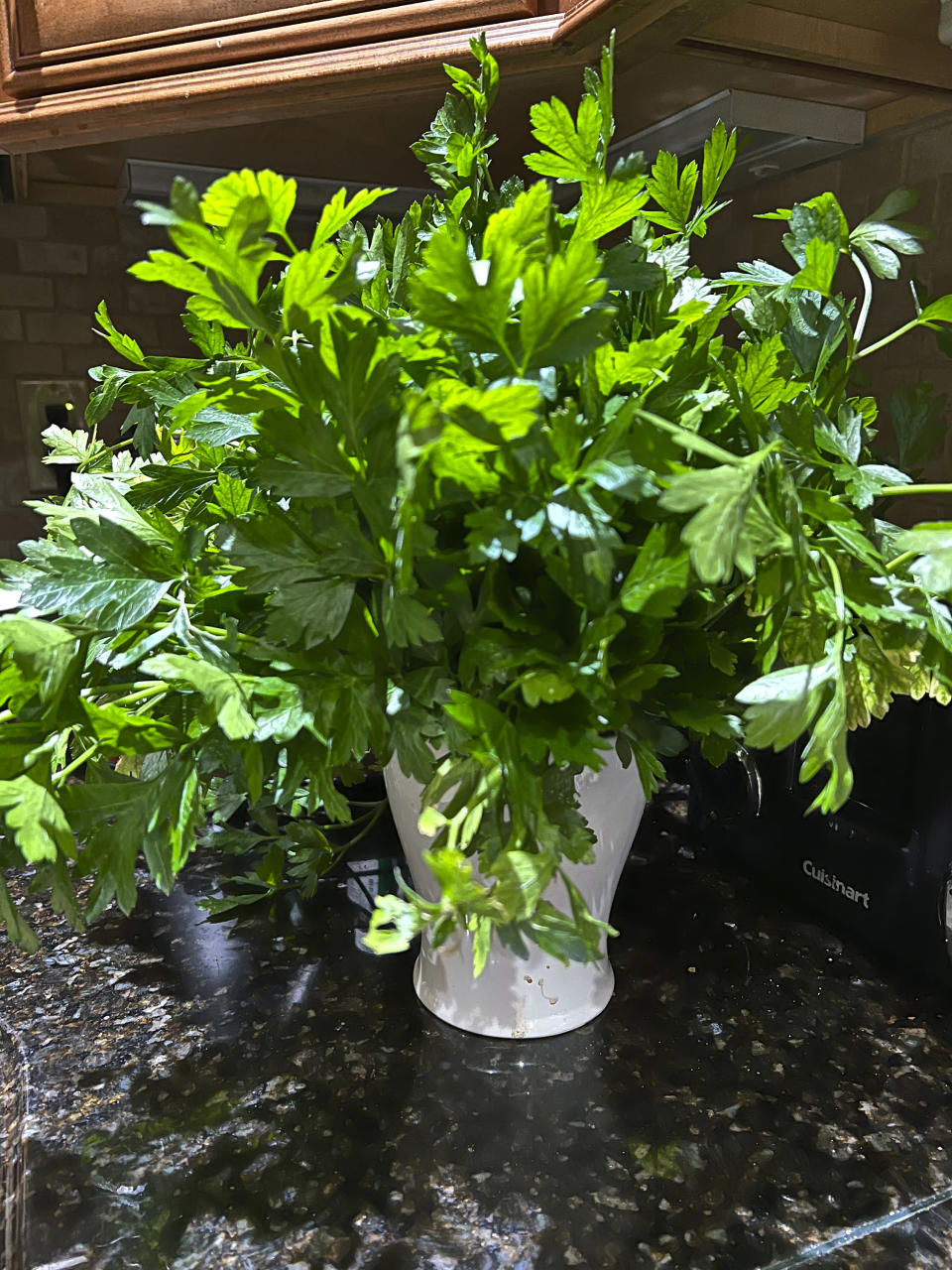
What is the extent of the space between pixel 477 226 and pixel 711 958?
433mm

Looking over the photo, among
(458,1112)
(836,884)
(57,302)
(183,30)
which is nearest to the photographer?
(458,1112)

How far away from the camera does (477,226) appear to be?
40 cm

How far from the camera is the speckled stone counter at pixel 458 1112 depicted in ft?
1.20

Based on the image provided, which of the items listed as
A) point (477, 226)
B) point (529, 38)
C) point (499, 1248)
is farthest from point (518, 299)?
point (529, 38)

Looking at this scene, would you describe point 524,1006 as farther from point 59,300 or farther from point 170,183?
point 59,300

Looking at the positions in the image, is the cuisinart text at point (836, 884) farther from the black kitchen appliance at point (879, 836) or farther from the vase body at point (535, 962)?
the vase body at point (535, 962)

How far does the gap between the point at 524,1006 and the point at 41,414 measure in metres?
1.62

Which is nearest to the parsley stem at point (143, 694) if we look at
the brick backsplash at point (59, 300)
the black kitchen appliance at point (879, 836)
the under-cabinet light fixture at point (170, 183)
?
the black kitchen appliance at point (879, 836)

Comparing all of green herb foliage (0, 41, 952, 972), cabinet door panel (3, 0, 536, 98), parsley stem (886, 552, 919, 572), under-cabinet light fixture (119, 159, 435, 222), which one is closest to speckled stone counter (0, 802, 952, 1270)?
green herb foliage (0, 41, 952, 972)

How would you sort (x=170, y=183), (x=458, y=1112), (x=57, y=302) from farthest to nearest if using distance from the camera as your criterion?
(x=57, y=302) < (x=170, y=183) < (x=458, y=1112)

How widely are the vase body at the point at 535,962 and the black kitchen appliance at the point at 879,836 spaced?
8 centimetres

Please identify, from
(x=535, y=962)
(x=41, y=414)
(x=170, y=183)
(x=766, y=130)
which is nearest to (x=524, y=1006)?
(x=535, y=962)

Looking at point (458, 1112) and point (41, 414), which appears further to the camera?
point (41, 414)

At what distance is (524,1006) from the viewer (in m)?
0.46
